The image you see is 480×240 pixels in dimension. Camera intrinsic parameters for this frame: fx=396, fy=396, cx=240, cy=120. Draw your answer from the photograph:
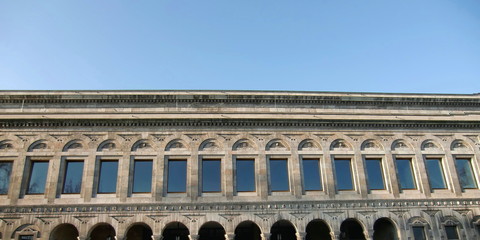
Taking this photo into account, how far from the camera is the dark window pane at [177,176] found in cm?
2205

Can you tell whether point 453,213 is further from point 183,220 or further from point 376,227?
point 183,220

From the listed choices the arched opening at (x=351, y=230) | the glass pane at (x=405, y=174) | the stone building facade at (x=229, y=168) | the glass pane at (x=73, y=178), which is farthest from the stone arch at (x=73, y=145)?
the glass pane at (x=405, y=174)

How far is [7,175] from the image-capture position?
21859mm

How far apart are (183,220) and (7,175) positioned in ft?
33.2

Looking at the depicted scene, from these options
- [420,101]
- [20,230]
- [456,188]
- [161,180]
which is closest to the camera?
[20,230]

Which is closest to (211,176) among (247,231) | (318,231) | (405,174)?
(247,231)

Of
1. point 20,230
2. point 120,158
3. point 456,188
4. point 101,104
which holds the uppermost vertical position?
point 101,104

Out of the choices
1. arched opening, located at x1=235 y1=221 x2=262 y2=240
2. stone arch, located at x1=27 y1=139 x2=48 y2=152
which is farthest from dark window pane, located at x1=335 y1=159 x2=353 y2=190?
stone arch, located at x1=27 y1=139 x2=48 y2=152

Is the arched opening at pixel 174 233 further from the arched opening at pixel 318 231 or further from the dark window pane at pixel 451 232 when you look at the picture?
the dark window pane at pixel 451 232

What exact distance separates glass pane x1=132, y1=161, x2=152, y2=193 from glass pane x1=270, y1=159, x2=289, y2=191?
6.90 meters

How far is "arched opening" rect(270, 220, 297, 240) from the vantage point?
76.1ft

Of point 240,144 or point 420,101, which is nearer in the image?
point 240,144

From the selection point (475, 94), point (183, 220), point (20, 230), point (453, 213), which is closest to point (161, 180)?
point (183, 220)

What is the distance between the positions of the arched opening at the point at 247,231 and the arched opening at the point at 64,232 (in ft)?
30.2
